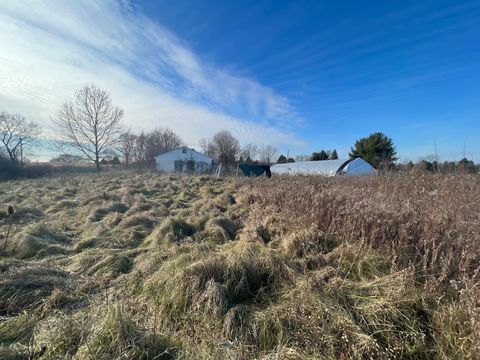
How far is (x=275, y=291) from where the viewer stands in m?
2.89

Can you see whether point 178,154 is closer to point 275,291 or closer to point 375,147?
point 375,147

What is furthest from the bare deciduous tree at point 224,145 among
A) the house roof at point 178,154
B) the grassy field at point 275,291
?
the grassy field at point 275,291

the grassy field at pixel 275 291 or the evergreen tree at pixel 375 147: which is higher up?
the evergreen tree at pixel 375 147

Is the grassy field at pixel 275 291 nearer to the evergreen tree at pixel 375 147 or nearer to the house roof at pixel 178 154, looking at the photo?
the evergreen tree at pixel 375 147

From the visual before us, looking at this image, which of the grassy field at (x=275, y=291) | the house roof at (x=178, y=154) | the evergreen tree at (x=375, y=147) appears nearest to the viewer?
the grassy field at (x=275, y=291)

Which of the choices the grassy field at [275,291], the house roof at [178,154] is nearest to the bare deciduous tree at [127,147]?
the house roof at [178,154]

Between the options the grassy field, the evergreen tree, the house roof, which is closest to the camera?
the grassy field

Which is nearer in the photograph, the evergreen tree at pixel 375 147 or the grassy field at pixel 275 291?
the grassy field at pixel 275 291

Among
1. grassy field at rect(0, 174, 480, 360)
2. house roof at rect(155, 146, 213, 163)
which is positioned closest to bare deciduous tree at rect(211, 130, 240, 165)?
house roof at rect(155, 146, 213, 163)

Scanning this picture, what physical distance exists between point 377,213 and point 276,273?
196 centimetres

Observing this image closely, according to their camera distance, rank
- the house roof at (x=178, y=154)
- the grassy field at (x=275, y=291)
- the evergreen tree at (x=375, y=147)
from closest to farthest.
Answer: the grassy field at (x=275, y=291) → the evergreen tree at (x=375, y=147) → the house roof at (x=178, y=154)

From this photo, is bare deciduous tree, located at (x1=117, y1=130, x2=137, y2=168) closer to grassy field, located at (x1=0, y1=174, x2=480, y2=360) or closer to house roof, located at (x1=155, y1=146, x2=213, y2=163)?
house roof, located at (x1=155, y1=146, x2=213, y2=163)

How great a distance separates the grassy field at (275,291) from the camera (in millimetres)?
2025

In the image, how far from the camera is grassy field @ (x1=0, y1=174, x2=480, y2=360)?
79.7 inches
